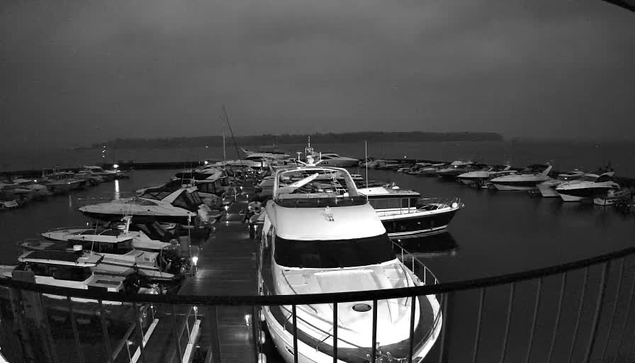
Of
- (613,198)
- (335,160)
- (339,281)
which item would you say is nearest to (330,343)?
(339,281)

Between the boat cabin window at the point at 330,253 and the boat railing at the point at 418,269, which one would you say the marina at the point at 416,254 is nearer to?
the boat railing at the point at 418,269

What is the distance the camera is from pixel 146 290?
9625 millimetres

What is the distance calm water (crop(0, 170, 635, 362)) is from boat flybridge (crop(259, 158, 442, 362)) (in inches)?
39.4

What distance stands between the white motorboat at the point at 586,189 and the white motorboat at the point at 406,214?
16.5 meters

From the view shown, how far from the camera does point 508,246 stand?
1783 centimetres

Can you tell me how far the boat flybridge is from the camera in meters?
4.48

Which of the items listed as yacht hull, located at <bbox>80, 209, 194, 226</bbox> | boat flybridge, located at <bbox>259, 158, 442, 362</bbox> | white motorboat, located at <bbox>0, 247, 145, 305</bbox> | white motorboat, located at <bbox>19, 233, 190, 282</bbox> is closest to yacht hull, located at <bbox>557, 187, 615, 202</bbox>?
boat flybridge, located at <bbox>259, 158, 442, 362</bbox>

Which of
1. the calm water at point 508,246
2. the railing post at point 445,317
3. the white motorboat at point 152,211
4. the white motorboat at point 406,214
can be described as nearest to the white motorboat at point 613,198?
the calm water at point 508,246

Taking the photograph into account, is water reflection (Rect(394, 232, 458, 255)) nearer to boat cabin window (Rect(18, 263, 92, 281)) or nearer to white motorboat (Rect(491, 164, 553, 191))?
boat cabin window (Rect(18, 263, 92, 281))

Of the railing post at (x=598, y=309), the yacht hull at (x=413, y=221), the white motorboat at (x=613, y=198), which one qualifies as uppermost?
the railing post at (x=598, y=309)

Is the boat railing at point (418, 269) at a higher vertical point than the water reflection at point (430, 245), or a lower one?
higher

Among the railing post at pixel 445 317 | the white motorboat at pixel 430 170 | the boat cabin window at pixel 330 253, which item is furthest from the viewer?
the white motorboat at pixel 430 170

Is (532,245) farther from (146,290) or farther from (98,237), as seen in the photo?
(98,237)

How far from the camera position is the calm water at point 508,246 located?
9273 millimetres
